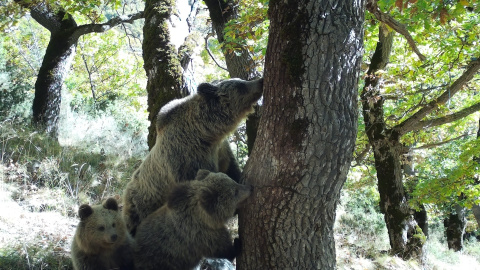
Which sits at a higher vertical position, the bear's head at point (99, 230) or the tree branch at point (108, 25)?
the tree branch at point (108, 25)

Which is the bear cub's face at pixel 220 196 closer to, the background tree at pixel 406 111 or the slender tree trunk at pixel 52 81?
the background tree at pixel 406 111

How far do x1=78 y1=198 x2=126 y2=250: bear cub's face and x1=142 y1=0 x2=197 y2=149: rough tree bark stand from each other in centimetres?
191

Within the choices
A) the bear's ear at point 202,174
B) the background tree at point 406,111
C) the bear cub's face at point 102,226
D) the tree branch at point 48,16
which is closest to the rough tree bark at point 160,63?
the bear cub's face at point 102,226

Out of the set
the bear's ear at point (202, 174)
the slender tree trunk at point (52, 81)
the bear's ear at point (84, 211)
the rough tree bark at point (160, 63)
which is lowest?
the bear's ear at point (84, 211)

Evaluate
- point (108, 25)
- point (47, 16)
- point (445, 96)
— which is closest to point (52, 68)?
point (47, 16)

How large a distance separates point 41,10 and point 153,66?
664 cm

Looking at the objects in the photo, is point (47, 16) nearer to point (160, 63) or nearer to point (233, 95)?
point (160, 63)

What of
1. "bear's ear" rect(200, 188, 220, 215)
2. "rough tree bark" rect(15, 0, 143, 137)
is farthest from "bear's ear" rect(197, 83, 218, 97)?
"rough tree bark" rect(15, 0, 143, 137)

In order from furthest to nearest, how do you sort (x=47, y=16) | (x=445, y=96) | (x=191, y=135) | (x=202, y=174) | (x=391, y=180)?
(x=47, y=16) < (x=391, y=180) < (x=445, y=96) < (x=191, y=135) < (x=202, y=174)

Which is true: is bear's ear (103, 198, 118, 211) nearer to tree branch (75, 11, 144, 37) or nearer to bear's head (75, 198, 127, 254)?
bear's head (75, 198, 127, 254)

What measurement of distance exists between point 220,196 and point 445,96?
6.97 meters

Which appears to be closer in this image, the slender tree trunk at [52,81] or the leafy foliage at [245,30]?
the leafy foliage at [245,30]

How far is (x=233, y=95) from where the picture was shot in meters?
4.55

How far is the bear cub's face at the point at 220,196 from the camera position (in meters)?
3.71
